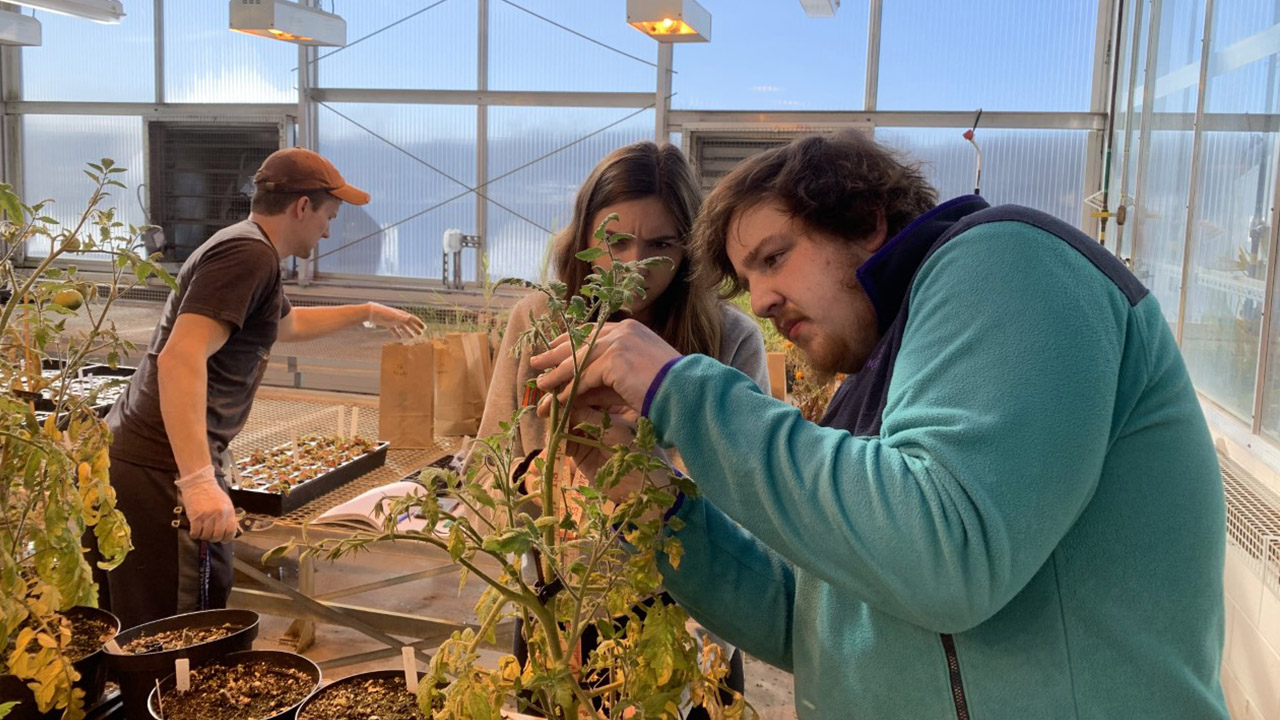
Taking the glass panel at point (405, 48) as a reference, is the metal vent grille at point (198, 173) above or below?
below

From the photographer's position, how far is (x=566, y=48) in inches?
242

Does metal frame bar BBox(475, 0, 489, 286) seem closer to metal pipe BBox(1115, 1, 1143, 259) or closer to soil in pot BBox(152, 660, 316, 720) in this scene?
metal pipe BBox(1115, 1, 1143, 259)

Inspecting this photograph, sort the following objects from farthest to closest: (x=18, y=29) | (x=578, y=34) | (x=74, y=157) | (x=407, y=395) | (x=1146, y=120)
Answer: (x=74, y=157) → (x=578, y=34) → (x=18, y=29) → (x=1146, y=120) → (x=407, y=395)

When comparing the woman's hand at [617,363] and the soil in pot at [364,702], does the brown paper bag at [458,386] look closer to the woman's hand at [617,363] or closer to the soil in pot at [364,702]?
the soil in pot at [364,702]

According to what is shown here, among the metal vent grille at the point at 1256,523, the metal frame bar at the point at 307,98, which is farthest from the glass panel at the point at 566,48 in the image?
the metal vent grille at the point at 1256,523

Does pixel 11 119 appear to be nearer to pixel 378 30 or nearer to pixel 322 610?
pixel 378 30

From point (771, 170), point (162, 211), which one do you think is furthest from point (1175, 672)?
point (162, 211)

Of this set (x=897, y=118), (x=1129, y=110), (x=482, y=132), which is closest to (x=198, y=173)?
(x=482, y=132)


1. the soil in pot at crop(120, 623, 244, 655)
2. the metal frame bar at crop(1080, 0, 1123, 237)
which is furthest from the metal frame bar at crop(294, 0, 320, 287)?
the soil in pot at crop(120, 623, 244, 655)

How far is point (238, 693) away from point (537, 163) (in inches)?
204

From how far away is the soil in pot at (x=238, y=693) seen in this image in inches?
52.0

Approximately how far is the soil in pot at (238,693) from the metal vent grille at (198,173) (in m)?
5.65

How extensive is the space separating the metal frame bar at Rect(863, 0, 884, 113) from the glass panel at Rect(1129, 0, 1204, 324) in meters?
1.84

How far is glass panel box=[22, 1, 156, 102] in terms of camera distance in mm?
6812
